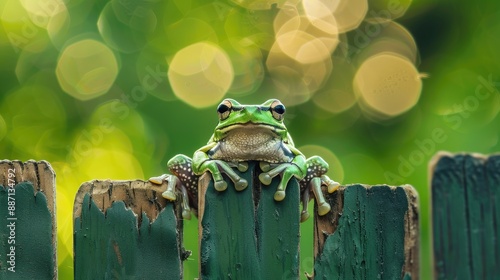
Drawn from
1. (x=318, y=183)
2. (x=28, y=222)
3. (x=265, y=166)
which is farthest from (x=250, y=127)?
(x=28, y=222)

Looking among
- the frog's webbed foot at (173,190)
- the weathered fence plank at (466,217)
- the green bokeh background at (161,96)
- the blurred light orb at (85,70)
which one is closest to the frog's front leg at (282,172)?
the frog's webbed foot at (173,190)

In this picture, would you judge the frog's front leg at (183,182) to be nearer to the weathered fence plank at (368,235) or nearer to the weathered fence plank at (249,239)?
the weathered fence plank at (249,239)

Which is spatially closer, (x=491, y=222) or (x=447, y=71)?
(x=491, y=222)

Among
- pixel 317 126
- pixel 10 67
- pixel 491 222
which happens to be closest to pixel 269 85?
pixel 317 126

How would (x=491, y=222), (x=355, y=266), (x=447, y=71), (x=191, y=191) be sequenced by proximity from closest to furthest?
(x=491, y=222), (x=355, y=266), (x=191, y=191), (x=447, y=71)

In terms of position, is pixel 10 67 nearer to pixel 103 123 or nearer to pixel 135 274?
pixel 103 123

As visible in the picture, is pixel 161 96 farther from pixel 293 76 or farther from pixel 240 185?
pixel 240 185
